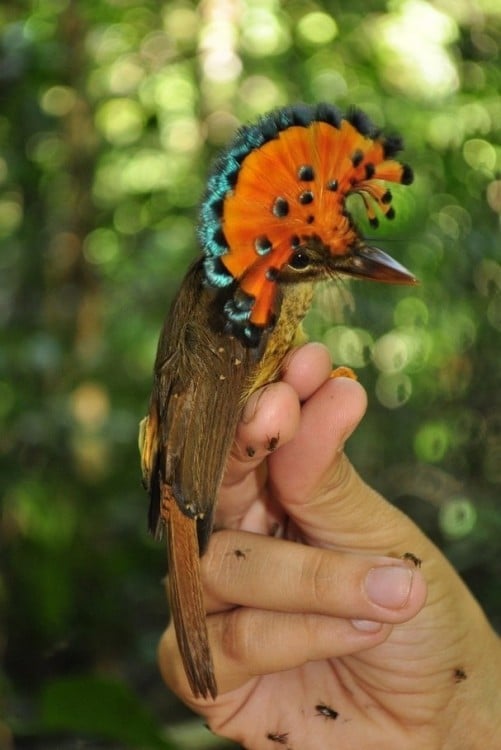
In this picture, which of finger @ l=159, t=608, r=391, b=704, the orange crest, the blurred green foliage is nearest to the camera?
the orange crest

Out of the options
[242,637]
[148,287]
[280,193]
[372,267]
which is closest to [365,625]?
[242,637]

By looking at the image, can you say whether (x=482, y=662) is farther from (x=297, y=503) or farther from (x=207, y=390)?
(x=207, y=390)

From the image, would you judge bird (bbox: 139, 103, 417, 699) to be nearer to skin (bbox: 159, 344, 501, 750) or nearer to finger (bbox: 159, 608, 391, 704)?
skin (bbox: 159, 344, 501, 750)

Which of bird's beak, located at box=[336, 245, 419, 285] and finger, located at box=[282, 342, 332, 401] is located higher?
bird's beak, located at box=[336, 245, 419, 285]

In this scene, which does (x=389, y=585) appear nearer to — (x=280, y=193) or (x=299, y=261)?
(x=299, y=261)

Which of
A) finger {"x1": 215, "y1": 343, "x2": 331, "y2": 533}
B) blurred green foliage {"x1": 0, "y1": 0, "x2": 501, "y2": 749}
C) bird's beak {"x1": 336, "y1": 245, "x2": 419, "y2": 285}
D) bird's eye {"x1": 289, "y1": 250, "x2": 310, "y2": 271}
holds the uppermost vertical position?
bird's beak {"x1": 336, "y1": 245, "x2": 419, "y2": 285}

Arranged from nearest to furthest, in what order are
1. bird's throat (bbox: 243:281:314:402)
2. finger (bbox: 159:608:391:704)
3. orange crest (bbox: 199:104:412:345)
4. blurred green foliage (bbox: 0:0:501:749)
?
orange crest (bbox: 199:104:412:345)
bird's throat (bbox: 243:281:314:402)
finger (bbox: 159:608:391:704)
blurred green foliage (bbox: 0:0:501:749)

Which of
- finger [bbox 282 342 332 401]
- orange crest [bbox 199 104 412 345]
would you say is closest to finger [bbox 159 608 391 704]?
finger [bbox 282 342 332 401]

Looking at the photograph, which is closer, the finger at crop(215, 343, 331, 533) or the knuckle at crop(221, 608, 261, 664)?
the finger at crop(215, 343, 331, 533)
